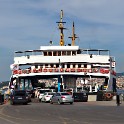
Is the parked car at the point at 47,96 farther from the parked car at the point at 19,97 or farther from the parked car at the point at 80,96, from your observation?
the parked car at the point at 19,97

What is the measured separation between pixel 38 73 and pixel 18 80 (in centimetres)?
664

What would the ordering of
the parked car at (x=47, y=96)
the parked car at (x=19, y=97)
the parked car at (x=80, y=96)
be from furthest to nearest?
the parked car at (x=80, y=96), the parked car at (x=47, y=96), the parked car at (x=19, y=97)

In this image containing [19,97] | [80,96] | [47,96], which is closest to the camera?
[19,97]

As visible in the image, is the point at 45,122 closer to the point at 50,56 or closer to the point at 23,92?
the point at 23,92

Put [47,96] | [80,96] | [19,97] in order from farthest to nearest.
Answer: [80,96] < [47,96] < [19,97]

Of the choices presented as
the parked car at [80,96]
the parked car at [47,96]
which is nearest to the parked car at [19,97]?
the parked car at [47,96]

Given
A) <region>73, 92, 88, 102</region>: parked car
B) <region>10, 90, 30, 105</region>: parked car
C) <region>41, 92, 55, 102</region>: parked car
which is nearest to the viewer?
<region>10, 90, 30, 105</region>: parked car

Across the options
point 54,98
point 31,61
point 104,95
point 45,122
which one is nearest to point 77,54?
point 31,61

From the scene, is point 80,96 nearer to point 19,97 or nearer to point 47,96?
point 47,96

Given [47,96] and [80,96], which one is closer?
[47,96]

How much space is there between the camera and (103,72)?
59500 mm

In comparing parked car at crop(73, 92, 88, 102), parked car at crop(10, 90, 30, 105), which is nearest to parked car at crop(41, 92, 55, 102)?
parked car at crop(73, 92, 88, 102)

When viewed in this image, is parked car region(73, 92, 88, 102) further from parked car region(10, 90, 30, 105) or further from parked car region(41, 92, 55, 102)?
parked car region(10, 90, 30, 105)

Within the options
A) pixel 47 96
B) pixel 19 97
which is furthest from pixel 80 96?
pixel 19 97
